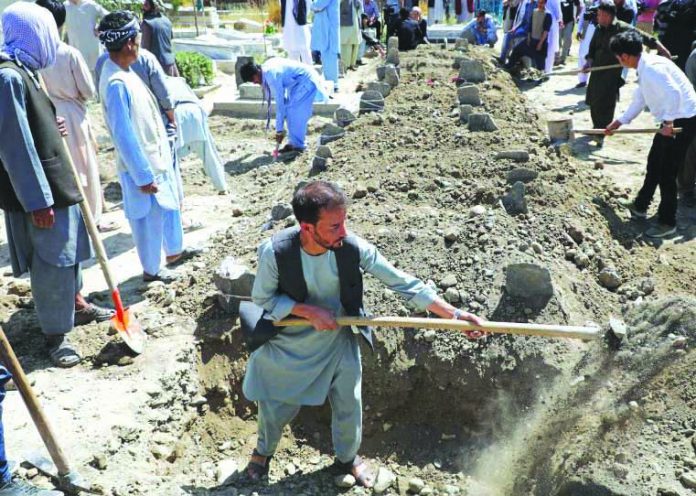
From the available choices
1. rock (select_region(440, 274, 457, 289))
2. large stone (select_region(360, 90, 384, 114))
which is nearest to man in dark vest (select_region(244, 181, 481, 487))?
rock (select_region(440, 274, 457, 289))

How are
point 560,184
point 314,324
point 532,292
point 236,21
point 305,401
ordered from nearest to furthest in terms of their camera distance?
1. point 314,324
2. point 305,401
3. point 532,292
4. point 560,184
5. point 236,21

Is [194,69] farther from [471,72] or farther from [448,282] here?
[448,282]

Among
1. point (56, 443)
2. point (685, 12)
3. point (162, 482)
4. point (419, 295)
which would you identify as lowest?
point (162, 482)

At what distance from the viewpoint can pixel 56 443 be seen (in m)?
2.76

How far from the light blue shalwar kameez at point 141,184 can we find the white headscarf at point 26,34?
61cm

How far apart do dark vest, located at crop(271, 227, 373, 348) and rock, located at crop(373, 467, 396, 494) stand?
0.92 metres

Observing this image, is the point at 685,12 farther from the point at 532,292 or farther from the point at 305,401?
the point at 305,401

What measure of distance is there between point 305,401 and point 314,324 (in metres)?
0.43

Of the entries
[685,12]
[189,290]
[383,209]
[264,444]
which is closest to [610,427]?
[264,444]

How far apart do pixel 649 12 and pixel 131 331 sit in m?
11.3

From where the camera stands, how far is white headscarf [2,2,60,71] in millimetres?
3469

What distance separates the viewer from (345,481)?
10.0 feet

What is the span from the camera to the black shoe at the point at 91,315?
418cm

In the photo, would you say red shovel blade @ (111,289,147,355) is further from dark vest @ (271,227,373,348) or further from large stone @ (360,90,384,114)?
large stone @ (360,90,384,114)
